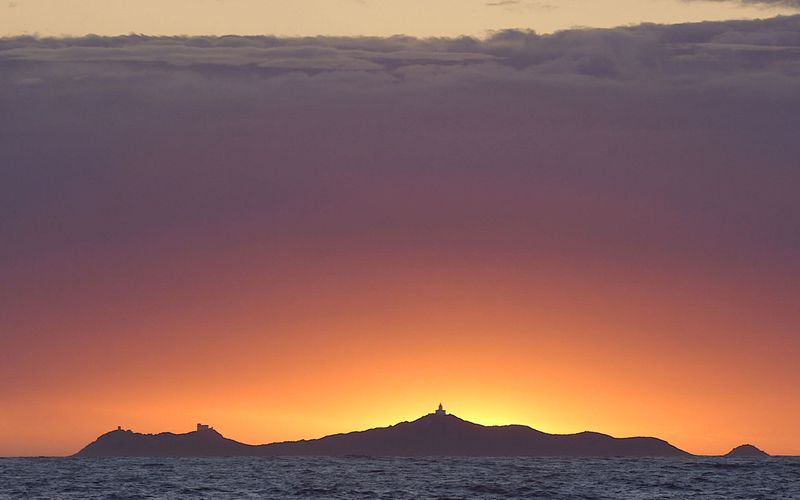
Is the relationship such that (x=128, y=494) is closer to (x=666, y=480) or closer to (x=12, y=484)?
(x=12, y=484)

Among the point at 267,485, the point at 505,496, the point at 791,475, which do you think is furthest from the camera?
the point at 791,475

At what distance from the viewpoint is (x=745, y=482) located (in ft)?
487

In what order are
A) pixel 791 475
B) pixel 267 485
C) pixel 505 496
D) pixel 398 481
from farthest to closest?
pixel 791 475
pixel 398 481
pixel 267 485
pixel 505 496

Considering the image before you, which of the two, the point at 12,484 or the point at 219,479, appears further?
the point at 219,479

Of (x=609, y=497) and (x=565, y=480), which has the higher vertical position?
(x=565, y=480)

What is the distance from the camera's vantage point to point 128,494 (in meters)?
119

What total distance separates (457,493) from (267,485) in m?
24.5

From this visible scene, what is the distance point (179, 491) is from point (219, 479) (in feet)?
112

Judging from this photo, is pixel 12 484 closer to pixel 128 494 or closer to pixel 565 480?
pixel 128 494

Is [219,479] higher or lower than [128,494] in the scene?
higher

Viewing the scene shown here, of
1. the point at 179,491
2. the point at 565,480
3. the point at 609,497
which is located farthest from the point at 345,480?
the point at 609,497

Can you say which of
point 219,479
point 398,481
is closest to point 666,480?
point 398,481

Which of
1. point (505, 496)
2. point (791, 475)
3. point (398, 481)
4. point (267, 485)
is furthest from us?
point (791, 475)

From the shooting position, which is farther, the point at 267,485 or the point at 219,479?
the point at 219,479
